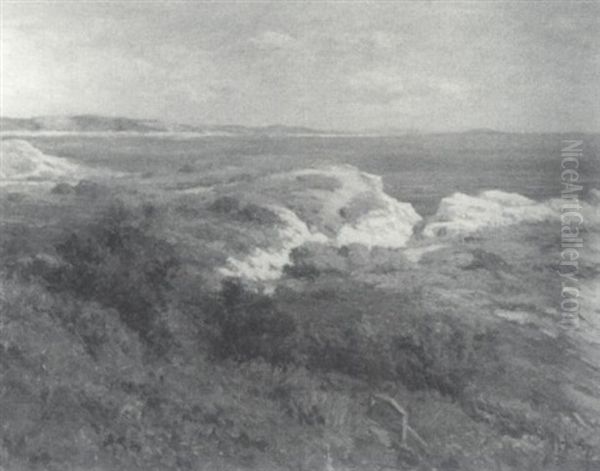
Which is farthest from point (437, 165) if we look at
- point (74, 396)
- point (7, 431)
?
point (7, 431)

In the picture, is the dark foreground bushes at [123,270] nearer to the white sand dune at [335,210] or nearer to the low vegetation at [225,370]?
the low vegetation at [225,370]

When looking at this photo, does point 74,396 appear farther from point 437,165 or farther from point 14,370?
point 437,165

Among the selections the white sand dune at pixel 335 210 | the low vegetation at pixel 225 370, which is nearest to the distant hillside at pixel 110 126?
the white sand dune at pixel 335 210

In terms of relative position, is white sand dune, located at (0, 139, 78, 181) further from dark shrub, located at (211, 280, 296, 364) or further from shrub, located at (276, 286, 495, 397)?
shrub, located at (276, 286, 495, 397)

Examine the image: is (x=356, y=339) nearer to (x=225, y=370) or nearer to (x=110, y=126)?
(x=225, y=370)

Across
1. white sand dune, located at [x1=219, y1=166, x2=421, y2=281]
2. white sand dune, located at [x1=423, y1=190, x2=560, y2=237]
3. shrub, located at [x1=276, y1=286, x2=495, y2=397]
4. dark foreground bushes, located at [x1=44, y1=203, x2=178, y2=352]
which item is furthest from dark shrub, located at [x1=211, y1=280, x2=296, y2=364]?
white sand dune, located at [x1=423, y1=190, x2=560, y2=237]

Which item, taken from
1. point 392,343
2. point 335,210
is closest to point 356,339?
point 392,343
